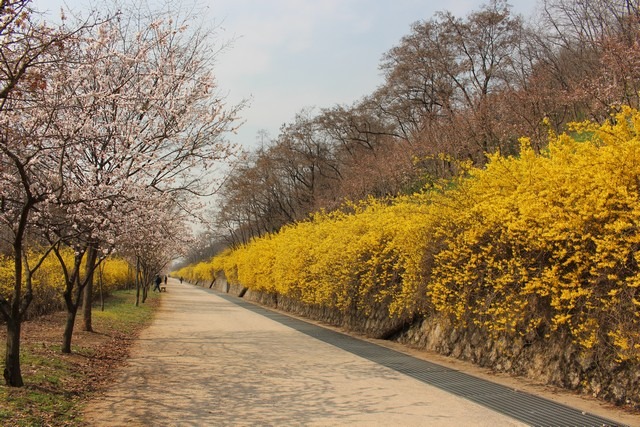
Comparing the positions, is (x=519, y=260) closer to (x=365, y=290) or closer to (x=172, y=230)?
(x=365, y=290)

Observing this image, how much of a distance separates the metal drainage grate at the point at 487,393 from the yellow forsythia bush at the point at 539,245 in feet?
2.69

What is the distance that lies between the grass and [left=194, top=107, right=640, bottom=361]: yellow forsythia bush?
5.60 meters

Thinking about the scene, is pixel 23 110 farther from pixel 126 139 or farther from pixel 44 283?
pixel 44 283

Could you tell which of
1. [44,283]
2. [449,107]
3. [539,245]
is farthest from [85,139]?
[449,107]

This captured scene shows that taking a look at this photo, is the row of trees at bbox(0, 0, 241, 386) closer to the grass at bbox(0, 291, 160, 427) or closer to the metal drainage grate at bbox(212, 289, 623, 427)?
the grass at bbox(0, 291, 160, 427)

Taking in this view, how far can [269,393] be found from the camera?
20.4 ft

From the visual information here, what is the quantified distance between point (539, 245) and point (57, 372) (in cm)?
683

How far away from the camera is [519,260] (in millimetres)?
6895

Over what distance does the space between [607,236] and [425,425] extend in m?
2.91

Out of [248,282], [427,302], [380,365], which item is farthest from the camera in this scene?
[248,282]

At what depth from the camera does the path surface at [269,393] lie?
16.6ft

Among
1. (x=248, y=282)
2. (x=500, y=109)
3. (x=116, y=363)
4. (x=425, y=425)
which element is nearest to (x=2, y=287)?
(x=116, y=363)

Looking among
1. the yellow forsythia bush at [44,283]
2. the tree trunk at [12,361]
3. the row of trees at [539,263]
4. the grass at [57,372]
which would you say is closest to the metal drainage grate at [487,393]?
the row of trees at [539,263]

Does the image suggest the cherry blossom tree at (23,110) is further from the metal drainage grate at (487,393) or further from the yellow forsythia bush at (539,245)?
the yellow forsythia bush at (539,245)
